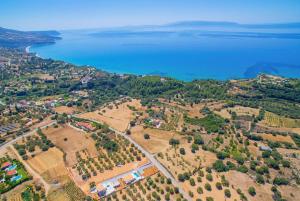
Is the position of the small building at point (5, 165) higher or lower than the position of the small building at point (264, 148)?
lower

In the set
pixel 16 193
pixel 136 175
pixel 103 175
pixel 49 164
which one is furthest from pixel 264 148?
pixel 16 193

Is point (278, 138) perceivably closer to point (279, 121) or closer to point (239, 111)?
point (279, 121)

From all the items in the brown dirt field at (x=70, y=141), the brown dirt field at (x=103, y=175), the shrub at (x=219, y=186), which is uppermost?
the shrub at (x=219, y=186)

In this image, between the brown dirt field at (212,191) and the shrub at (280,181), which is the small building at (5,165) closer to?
the brown dirt field at (212,191)

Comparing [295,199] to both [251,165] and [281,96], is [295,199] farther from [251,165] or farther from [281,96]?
[281,96]

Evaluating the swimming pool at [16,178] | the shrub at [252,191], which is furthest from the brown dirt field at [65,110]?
the shrub at [252,191]

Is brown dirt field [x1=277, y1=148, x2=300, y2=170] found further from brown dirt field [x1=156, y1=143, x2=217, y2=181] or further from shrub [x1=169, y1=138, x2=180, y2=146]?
shrub [x1=169, y1=138, x2=180, y2=146]

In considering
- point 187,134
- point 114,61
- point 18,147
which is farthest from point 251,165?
point 114,61
